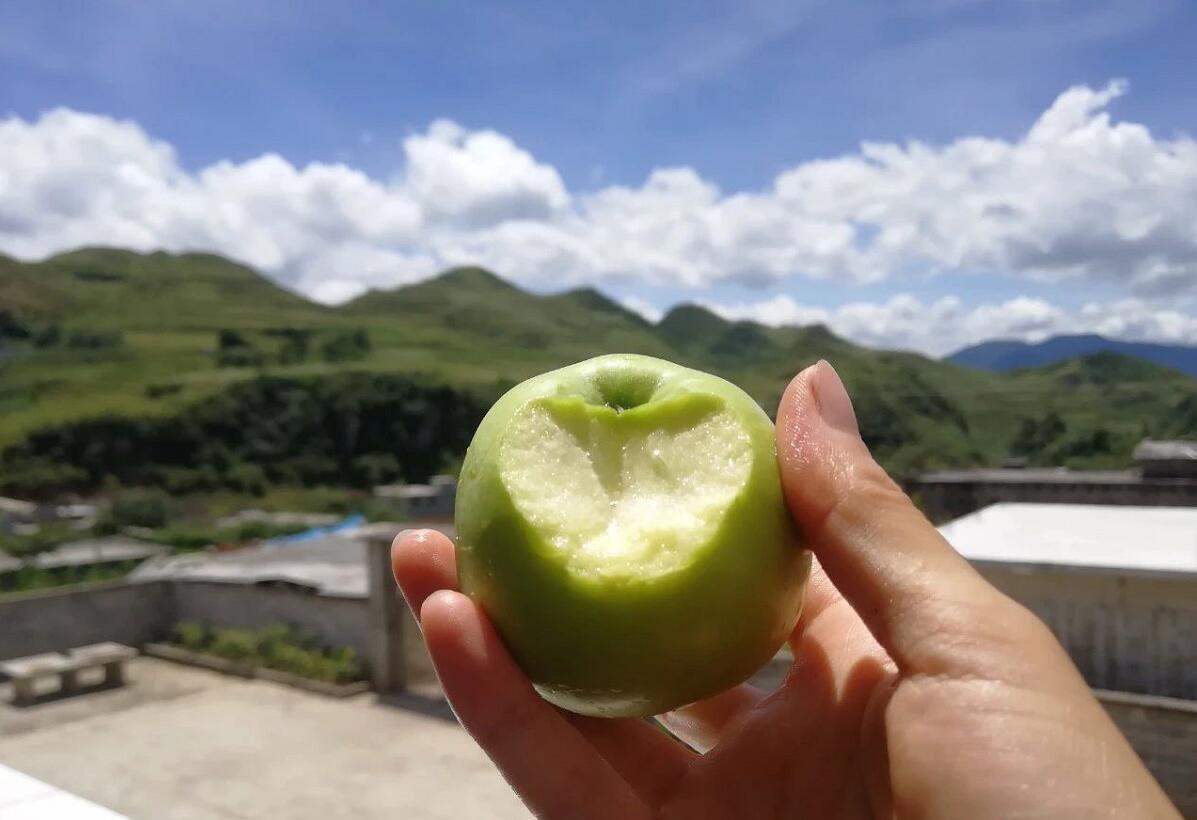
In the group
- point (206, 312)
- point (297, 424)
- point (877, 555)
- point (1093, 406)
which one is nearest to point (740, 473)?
point (877, 555)

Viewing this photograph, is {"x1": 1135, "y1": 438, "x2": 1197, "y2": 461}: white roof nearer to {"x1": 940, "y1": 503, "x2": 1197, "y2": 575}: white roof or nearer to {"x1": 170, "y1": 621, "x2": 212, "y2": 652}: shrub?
{"x1": 940, "y1": 503, "x2": 1197, "y2": 575}: white roof

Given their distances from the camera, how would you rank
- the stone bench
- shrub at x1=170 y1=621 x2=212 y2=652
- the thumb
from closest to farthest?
the thumb → the stone bench → shrub at x1=170 y1=621 x2=212 y2=652

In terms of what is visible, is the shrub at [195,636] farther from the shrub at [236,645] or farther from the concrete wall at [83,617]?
the concrete wall at [83,617]

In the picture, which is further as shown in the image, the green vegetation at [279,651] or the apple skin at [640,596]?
the green vegetation at [279,651]

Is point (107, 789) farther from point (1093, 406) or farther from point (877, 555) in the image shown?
point (1093, 406)

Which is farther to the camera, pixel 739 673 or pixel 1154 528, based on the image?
pixel 1154 528

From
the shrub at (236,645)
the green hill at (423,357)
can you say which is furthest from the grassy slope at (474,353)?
the shrub at (236,645)

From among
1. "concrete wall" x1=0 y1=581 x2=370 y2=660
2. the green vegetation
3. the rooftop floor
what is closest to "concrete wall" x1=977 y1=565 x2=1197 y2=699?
the rooftop floor
